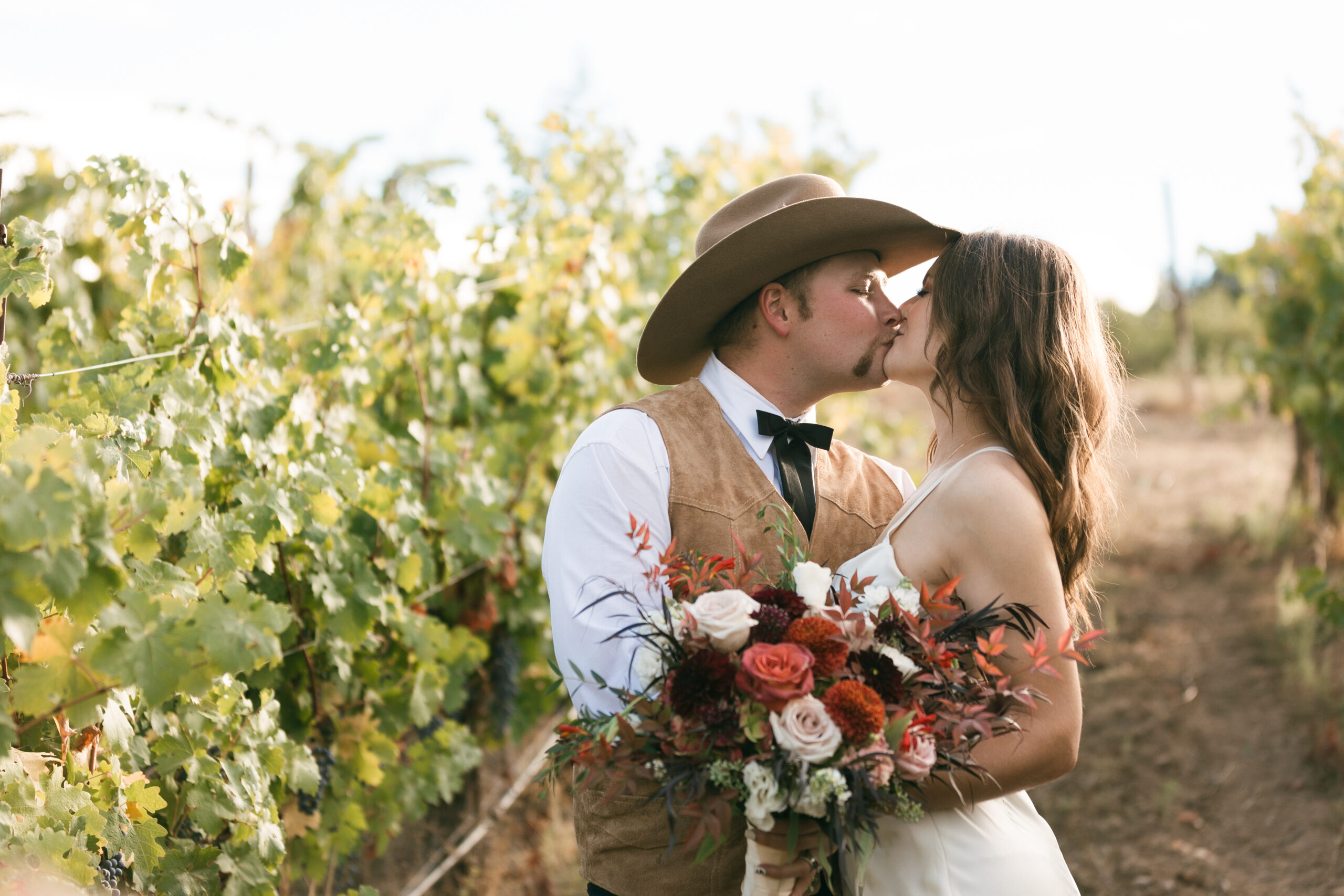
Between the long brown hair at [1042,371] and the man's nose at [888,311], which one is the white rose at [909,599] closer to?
the long brown hair at [1042,371]

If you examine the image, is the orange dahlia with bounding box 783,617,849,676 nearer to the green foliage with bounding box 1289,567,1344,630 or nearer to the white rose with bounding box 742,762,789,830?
the white rose with bounding box 742,762,789,830

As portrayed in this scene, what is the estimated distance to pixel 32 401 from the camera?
4.39 meters

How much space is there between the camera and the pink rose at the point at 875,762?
155 centimetres

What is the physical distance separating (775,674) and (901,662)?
27 cm

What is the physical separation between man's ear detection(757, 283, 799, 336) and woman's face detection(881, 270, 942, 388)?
0.92 feet

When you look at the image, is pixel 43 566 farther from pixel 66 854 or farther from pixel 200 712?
pixel 200 712

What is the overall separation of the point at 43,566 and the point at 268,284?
7584 millimetres

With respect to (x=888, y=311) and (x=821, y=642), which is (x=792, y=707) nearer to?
(x=821, y=642)

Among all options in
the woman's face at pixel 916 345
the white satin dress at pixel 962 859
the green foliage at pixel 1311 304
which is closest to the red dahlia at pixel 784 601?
the white satin dress at pixel 962 859

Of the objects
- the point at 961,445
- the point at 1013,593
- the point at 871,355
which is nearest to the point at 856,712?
the point at 1013,593

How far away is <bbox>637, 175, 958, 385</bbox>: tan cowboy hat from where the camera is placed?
2.53 meters

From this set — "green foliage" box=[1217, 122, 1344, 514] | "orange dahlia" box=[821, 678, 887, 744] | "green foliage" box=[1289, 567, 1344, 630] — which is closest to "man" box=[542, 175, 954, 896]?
"orange dahlia" box=[821, 678, 887, 744]

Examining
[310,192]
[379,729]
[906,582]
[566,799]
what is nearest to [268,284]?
[310,192]

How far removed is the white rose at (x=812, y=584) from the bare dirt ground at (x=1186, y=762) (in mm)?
3120
